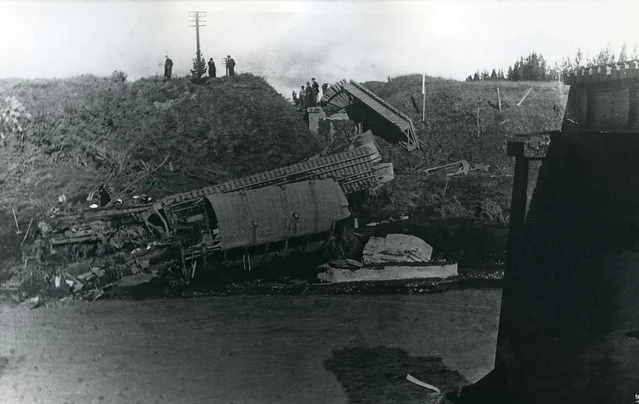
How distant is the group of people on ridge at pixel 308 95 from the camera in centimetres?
1716

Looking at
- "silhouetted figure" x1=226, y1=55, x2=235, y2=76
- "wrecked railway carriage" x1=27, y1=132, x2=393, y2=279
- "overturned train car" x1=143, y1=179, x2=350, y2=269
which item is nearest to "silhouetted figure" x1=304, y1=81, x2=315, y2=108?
"silhouetted figure" x1=226, y1=55, x2=235, y2=76

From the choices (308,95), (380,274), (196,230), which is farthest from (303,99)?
(380,274)

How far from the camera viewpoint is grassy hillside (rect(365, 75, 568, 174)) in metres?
18.1

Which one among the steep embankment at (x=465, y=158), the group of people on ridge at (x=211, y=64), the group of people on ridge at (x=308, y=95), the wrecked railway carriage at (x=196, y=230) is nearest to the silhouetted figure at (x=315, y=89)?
the group of people on ridge at (x=308, y=95)

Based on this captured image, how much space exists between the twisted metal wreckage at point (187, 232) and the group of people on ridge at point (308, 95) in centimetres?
480

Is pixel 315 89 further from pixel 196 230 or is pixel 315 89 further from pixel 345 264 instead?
pixel 196 230

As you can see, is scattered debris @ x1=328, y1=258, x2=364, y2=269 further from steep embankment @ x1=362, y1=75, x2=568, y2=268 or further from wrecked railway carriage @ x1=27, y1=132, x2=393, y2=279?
Result: steep embankment @ x1=362, y1=75, x2=568, y2=268

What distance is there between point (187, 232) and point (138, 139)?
Result: 15.8 feet

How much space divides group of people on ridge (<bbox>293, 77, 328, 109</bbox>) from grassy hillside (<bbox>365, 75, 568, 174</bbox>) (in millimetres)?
3287

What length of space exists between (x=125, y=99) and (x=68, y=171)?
3506 mm

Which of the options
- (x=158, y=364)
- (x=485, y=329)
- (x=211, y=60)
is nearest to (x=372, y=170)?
(x=211, y=60)

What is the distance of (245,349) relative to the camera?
880 centimetres

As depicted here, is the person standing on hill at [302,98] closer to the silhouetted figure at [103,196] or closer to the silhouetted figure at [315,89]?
the silhouetted figure at [315,89]

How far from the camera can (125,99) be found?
52.4 ft
